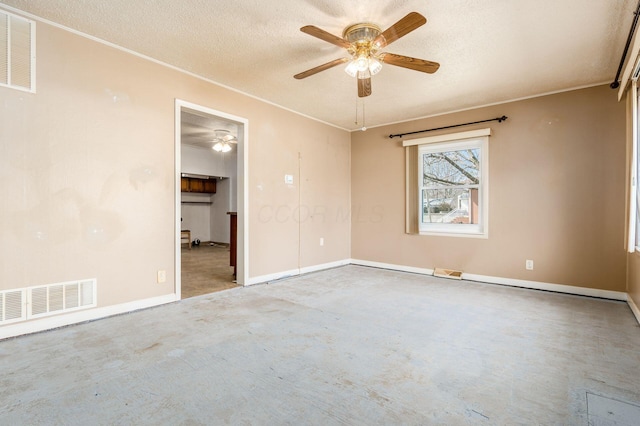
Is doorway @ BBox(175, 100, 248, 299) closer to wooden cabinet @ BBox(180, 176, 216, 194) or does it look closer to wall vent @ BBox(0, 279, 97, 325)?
wooden cabinet @ BBox(180, 176, 216, 194)

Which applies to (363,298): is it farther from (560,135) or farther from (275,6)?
(560,135)

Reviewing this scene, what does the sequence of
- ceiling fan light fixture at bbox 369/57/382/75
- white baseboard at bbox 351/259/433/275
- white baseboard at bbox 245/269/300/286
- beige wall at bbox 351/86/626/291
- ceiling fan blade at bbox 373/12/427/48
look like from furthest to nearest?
white baseboard at bbox 351/259/433/275 < white baseboard at bbox 245/269/300/286 < beige wall at bbox 351/86/626/291 < ceiling fan light fixture at bbox 369/57/382/75 < ceiling fan blade at bbox 373/12/427/48

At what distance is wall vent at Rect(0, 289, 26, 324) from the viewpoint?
91.2 inches

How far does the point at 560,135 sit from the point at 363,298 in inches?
125

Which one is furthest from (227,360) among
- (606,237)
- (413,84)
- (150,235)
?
(606,237)

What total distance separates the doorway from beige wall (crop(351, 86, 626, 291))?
2.89 m

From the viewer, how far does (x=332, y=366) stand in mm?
1969

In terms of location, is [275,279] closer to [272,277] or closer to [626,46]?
[272,277]

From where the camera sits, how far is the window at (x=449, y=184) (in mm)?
4434

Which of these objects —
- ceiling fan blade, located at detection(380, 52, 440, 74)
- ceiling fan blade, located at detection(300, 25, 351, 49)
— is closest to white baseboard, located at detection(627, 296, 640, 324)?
ceiling fan blade, located at detection(380, 52, 440, 74)

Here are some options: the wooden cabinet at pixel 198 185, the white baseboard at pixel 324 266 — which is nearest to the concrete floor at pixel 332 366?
the white baseboard at pixel 324 266

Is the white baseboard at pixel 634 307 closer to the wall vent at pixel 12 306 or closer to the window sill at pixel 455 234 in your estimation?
the window sill at pixel 455 234

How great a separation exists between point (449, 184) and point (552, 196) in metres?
1.30

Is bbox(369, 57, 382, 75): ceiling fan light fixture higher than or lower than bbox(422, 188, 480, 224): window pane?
higher
